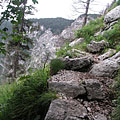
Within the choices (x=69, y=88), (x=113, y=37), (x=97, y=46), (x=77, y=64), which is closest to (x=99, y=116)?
(x=69, y=88)

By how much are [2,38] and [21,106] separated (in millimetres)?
1366

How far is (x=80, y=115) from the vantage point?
2295mm

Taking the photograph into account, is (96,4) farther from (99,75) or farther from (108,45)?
(99,75)

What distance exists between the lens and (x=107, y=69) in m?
3.97

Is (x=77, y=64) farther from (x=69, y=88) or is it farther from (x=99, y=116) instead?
(x=99, y=116)

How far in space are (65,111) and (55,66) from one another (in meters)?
1.89

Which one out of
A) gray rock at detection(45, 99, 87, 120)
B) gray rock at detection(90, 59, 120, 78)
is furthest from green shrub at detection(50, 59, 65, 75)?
gray rock at detection(45, 99, 87, 120)

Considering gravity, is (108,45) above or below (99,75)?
above

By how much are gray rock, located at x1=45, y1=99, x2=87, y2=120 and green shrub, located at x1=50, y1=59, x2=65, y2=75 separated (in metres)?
1.51

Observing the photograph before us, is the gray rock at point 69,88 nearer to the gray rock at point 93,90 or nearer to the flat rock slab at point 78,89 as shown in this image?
the flat rock slab at point 78,89

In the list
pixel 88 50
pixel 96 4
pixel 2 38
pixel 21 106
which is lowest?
pixel 21 106

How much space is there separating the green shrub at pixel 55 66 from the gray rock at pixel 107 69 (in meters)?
0.88

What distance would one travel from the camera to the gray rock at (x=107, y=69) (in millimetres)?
3854

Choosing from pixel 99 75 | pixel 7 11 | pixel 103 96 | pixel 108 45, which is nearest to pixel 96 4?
pixel 108 45
